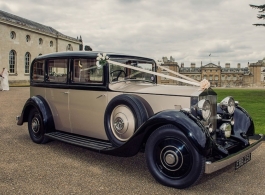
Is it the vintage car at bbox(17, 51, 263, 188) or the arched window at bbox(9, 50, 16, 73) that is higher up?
the arched window at bbox(9, 50, 16, 73)

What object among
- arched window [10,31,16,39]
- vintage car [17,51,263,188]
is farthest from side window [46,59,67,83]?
arched window [10,31,16,39]

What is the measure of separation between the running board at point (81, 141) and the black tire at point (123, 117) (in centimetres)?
19

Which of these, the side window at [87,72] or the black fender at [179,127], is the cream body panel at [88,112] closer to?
the side window at [87,72]

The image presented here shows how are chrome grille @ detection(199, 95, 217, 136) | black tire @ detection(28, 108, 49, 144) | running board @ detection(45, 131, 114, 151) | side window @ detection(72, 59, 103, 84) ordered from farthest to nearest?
black tire @ detection(28, 108, 49, 144) → side window @ detection(72, 59, 103, 84) → running board @ detection(45, 131, 114, 151) → chrome grille @ detection(199, 95, 217, 136)

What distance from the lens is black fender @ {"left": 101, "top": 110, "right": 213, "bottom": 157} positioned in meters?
3.46

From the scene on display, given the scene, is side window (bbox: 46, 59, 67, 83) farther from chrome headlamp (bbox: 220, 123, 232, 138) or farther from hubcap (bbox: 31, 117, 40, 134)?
chrome headlamp (bbox: 220, 123, 232, 138)

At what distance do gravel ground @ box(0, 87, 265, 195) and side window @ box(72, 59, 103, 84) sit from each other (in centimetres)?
137

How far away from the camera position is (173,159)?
12.0 ft

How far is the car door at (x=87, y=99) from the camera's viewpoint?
480cm

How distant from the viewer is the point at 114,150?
4207mm

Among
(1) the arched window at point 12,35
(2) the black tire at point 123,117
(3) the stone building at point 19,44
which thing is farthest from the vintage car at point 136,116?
(1) the arched window at point 12,35

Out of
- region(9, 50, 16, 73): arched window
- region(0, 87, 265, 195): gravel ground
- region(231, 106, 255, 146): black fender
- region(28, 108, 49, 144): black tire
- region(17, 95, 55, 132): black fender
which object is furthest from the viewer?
region(9, 50, 16, 73): arched window

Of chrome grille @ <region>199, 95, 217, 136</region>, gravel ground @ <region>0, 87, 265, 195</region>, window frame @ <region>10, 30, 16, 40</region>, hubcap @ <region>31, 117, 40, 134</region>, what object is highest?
window frame @ <region>10, 30, 16, 40</region>

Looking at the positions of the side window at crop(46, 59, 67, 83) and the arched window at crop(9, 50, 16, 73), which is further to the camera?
the arched window at crop(9, 50, 16, 73)
